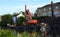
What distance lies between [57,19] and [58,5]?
38386mm

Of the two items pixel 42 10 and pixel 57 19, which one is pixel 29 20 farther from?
pixel 42 10

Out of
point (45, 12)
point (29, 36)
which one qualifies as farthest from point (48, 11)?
point (29, 36)

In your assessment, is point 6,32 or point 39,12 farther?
point 39,12

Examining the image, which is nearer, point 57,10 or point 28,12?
point 28,12

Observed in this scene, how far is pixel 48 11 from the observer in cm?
7731

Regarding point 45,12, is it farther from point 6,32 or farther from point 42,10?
point 6,32

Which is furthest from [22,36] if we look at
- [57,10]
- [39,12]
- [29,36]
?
[39,12]

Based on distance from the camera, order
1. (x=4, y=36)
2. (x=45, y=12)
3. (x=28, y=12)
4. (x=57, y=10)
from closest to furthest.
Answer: (x=4, y=36) → (x=28, y=12) → (x=57, y=10) → (x=45, y=12)

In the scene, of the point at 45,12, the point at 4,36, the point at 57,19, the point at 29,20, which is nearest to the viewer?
the point at 4,36

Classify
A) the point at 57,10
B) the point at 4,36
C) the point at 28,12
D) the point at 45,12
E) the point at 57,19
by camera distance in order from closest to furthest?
the point at 4,36 < the point at 28,12 < the point at 57,19 < the point at 57,10 < the point at 45,12

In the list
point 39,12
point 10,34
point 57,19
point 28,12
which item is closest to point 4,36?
point 10,34

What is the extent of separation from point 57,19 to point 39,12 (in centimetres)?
4319

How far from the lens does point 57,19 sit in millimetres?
35938

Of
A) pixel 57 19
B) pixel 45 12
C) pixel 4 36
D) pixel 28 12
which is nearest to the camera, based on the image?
pixel 4 36
